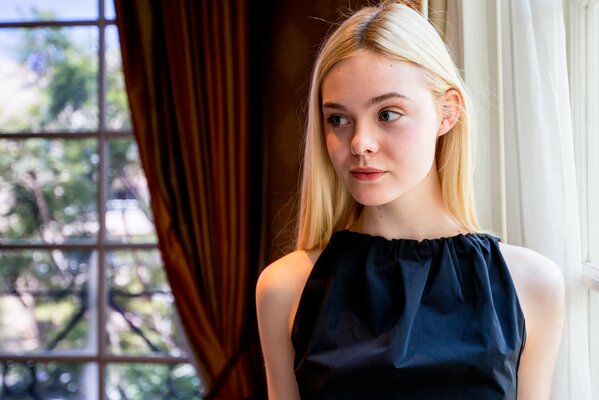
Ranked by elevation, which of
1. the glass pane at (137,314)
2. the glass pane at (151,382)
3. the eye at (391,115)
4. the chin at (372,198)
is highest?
the eye at (391,115)

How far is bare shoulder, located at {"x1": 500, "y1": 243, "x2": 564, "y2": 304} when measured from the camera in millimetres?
1304

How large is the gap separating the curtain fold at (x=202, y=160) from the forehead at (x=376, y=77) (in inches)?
64.6

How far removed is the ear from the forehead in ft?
0.20

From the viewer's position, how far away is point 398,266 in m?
1.32

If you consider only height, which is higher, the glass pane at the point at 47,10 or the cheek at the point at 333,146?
the glass pane at the point at 47,10

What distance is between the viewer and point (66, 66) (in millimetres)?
3254

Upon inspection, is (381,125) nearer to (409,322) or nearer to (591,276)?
(409,322)

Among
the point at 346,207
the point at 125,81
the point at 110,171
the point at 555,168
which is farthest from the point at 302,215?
the point at 110,171

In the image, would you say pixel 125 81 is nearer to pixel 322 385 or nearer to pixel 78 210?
pixel 78 210

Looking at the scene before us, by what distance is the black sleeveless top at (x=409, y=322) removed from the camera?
3.97ft

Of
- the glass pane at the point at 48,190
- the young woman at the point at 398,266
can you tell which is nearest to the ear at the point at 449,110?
the young woman at the point at 398,266

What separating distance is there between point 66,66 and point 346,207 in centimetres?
217

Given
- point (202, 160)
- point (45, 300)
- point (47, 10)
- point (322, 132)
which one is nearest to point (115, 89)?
point (47, 10)

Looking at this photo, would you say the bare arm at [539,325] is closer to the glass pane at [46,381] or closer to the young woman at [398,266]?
the young woman at [398,266]
